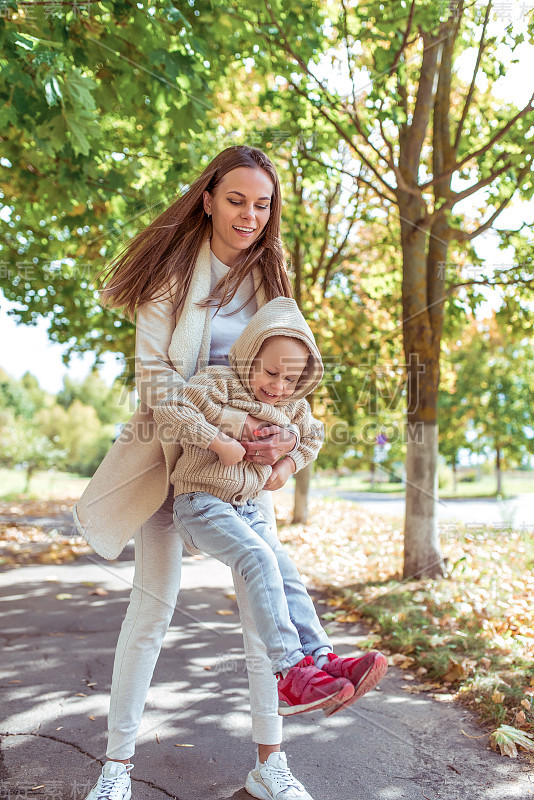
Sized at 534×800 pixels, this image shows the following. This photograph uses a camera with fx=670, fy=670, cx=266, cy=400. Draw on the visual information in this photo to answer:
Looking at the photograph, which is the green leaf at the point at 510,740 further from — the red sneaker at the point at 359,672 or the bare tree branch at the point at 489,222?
the bare tree branch at the point at 489,222

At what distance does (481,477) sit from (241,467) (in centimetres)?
3514

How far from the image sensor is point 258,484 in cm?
230

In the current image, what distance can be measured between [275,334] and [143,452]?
2.17ft

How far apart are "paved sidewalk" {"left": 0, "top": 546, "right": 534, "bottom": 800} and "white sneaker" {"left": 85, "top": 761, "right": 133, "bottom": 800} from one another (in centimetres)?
15

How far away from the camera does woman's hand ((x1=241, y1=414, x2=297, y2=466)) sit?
7.43 feet

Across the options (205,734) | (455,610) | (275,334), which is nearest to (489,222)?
(455,610)

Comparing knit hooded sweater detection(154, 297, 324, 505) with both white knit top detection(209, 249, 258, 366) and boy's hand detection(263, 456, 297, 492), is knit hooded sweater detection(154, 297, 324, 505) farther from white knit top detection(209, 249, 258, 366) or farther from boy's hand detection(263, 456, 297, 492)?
white knit top detection(209, 249, 258, 366)

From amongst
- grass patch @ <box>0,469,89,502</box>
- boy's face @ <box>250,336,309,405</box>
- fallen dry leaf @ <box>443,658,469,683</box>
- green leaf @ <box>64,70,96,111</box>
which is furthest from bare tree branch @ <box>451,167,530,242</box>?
grass patch @ <box>0,469,89,502</box>

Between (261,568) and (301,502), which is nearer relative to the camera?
(261,568)

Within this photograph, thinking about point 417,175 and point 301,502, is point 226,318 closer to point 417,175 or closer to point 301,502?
point 417,175

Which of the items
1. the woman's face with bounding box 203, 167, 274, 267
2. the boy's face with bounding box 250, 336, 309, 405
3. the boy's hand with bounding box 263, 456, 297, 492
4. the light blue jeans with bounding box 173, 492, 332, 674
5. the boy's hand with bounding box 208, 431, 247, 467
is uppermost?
the woman's face with bounding box 203, 167, 274, 267

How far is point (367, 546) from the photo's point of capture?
A: 318 inches

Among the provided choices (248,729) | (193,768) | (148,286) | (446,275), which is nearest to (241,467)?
(148,286)

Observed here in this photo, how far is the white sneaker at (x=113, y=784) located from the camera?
2281 mm
